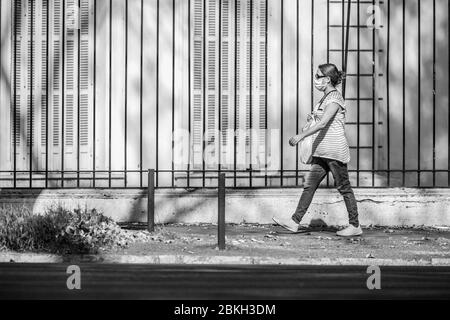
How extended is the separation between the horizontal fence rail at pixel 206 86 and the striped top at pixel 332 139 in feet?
7.03

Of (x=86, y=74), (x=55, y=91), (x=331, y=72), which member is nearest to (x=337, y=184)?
(x=331, y=72)

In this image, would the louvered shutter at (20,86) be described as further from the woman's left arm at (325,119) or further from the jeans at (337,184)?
the woman's left arm at (325,119)

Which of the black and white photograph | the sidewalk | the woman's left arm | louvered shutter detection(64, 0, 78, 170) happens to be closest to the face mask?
the woman's left arm

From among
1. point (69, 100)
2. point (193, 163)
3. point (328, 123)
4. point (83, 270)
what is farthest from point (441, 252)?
point (69, 100)

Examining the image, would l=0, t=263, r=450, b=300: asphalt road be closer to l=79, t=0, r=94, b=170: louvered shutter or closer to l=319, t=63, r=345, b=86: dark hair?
l=319, t=63, r=345, b=86: dark hair

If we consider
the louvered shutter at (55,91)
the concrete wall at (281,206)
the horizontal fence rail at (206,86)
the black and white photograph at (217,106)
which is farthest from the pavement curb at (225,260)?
the louvered shutter at (55,91)

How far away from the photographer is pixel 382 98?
14.9m

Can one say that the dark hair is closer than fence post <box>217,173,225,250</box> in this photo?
No

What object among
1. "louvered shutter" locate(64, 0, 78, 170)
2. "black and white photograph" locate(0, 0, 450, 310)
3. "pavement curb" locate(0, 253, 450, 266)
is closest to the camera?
"pavement curb" locate(0, 253, 450, 266)

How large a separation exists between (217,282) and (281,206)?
5.22 m

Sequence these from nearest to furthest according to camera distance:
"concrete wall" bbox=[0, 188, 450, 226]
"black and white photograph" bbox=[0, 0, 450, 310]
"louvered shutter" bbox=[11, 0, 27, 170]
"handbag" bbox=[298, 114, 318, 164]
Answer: "handbag" bbox=[298, 114, 318, 164] → "concrete wall" bbox=[0, 188, 450, 226] → "black and white photograph" bbox=[0, 0, 450, 310] → "louvered shutter" bbox=[11, 0, 27, 170]

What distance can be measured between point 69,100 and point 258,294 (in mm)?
7376

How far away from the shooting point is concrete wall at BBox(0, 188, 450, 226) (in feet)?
45.6

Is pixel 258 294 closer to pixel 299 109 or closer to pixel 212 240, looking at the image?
pixel 212 240
